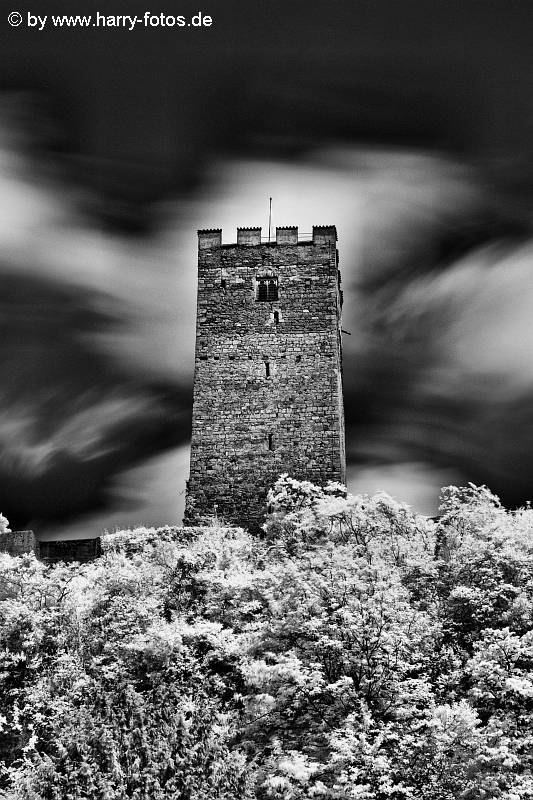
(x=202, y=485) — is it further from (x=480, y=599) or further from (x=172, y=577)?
(x=480, y=599)

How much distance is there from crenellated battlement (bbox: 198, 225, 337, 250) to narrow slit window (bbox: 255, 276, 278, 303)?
52.4 inches

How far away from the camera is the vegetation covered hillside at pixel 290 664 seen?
1411cm

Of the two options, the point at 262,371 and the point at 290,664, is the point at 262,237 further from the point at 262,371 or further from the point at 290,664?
the point at 290,664

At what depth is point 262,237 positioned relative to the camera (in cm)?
3250

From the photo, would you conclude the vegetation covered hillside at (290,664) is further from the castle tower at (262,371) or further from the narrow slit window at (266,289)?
the narrow slit window at (266,289)

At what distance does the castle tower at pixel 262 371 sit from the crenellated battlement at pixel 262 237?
0.03 meters

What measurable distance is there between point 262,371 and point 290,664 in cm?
1483

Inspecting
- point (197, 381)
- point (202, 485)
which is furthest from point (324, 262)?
point (202, 485)

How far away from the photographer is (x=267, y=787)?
50.7 feet

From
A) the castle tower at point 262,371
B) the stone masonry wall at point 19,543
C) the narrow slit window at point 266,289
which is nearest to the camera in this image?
the stone masonry wall at point 19,543

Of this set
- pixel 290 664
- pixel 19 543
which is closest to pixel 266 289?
pixel 19 543

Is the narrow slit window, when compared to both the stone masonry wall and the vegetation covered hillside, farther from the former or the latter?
the stone masonry wall

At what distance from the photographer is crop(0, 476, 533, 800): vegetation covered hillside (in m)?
14.1

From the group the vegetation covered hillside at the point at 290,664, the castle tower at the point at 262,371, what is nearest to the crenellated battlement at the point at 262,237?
the castle tower at the point at 262,371
